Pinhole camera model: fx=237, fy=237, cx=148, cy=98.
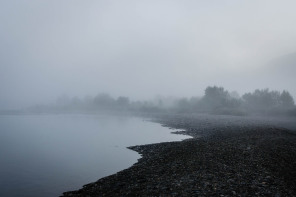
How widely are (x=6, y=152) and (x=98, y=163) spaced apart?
1873 cm

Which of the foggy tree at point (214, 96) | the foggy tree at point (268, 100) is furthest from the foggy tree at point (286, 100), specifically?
the foggy tree at point (214, 96)

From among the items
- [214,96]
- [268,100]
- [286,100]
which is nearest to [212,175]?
[286,100]

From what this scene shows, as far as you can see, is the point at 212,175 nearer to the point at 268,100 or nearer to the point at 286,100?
the point at 286,100

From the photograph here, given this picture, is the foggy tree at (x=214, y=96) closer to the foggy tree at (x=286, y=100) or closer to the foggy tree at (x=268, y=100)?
the foggy tree at (x=268, y=100)

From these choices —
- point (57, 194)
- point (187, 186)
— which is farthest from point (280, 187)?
point (57, 194)

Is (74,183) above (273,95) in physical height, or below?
below

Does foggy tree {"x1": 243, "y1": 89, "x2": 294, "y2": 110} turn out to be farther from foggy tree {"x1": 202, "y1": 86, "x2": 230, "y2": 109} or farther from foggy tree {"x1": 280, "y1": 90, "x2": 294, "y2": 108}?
foggy tree {"x1": 202, "y1": 86, "x2": 230, "y2": 109}

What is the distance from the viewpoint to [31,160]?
114 feet

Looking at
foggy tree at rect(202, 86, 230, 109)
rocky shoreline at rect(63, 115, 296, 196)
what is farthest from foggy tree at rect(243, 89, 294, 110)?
rocky shoreline at rect(63, 115, 296, 196)

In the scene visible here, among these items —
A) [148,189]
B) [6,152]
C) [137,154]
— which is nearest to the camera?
[148,189]

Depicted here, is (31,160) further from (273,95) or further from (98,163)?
(273,95)

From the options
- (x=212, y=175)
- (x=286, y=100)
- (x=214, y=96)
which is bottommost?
(x=212, y=175)

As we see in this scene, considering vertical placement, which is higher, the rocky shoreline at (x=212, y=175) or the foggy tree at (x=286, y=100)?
the foggy tree at (x=286, y=100)

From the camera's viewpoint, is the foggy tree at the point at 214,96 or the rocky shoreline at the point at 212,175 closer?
the rocky shoreline at the point at 212,175
